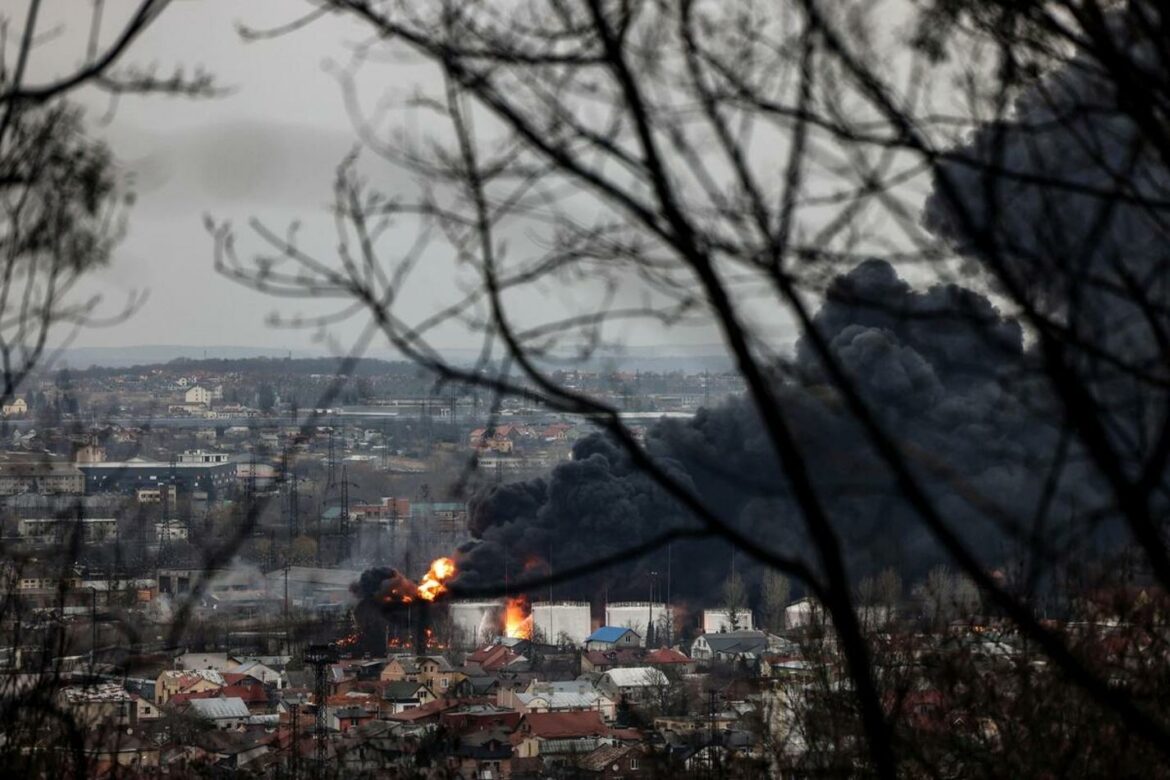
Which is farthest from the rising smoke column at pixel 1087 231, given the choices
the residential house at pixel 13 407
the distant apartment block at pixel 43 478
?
the distant apartment block at pixel 43 478

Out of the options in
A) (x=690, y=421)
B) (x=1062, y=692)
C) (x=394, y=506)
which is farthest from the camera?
(x=394, y=506)

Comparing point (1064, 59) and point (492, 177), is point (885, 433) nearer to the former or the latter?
point (492, 177)

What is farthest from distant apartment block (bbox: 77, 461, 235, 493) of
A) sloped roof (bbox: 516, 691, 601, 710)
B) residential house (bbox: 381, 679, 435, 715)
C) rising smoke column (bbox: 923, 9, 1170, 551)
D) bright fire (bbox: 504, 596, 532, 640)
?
rising smoke column (bbox: 923, 9, 1170, 551)

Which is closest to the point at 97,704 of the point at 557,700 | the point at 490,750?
the point at 490,750

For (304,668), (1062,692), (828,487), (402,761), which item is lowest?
(304,668)

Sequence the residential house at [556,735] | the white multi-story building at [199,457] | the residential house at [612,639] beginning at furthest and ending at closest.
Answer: the residential house at [612,639]
the white multi-story building at [199,457]
the residential house at [556,735]

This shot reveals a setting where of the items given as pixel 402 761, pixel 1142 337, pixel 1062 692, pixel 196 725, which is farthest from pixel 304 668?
pixel 1142 337

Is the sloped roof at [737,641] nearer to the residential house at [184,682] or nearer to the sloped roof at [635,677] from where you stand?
the sloped roof at [635,677]
